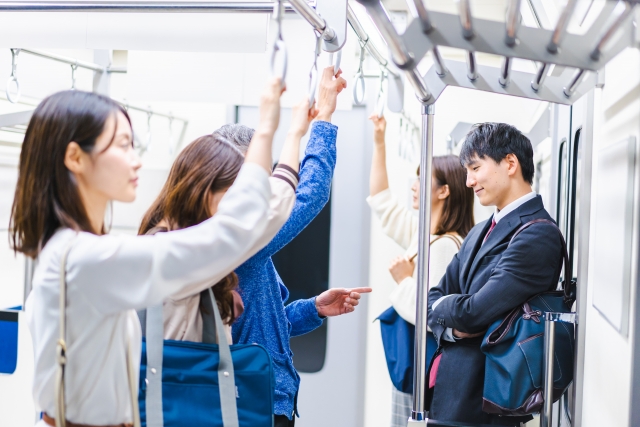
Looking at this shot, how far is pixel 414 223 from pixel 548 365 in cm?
135

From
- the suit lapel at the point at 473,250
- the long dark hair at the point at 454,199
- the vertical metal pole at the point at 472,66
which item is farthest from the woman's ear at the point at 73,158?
the long dark hair at the point at 454,199

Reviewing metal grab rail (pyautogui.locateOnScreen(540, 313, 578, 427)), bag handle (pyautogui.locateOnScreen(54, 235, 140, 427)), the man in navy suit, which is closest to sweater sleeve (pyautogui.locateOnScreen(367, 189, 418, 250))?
the man in navy suit

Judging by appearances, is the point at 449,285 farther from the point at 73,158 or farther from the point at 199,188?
the point at 73,158

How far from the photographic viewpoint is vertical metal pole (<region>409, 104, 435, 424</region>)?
1.47m

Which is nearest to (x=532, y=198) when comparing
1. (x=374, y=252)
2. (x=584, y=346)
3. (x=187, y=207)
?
(x=584, y=346)

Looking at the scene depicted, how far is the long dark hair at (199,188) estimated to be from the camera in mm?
1236

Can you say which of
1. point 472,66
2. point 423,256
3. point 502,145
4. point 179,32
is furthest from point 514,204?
point 179,32

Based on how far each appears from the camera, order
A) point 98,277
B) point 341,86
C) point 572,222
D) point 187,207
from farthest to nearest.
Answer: point 572,222 → point 341,86 → point 187,207 → point 98,277

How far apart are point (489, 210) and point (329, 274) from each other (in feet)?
3.25

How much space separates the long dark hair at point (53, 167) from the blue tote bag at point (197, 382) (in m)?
0.23

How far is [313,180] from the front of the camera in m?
1.35

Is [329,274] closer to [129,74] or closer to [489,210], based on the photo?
[489,210]

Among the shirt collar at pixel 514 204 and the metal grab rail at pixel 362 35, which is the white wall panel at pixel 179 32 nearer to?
the metal grab rail at pixel 362 35

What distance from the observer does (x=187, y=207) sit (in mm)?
1234
